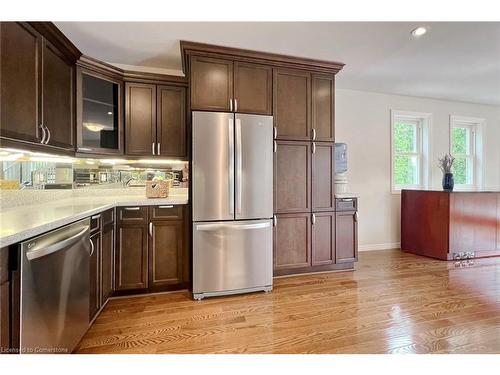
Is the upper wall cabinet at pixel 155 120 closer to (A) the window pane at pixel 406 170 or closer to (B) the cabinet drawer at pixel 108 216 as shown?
(B) the cabinet drawer at pixel 108 216

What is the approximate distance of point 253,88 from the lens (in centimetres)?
278

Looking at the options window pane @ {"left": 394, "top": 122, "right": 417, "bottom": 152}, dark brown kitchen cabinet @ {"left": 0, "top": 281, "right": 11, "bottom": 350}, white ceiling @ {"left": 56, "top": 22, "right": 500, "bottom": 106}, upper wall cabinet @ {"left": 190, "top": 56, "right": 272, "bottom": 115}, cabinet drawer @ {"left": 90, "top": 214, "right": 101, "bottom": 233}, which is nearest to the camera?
dark brown kitchen cabinet @ {"left": 0, "top": 281, "right": 11, "bottom": 350}

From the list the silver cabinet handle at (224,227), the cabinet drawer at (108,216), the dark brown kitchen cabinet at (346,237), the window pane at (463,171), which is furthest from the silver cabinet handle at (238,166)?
the window pane at (463,171)

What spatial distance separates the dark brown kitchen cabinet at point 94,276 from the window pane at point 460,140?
18.9 feet

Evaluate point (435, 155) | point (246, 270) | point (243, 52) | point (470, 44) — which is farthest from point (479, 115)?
point (246, 270)

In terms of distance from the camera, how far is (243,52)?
A: 2.69 meters

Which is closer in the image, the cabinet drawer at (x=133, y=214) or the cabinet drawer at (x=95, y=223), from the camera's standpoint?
the cabinet drawer at (x=95, y=223)

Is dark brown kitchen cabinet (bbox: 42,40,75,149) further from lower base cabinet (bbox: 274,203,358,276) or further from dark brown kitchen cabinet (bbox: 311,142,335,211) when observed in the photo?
dark brown kitchen cabinet (bbox: 311,142,335,211)

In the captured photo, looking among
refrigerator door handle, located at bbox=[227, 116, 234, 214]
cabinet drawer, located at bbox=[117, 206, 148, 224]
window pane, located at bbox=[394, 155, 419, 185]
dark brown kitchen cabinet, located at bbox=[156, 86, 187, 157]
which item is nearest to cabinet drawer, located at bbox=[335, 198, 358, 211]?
refrigerator door handle, located at bbox=[227, 116, 234, 214]

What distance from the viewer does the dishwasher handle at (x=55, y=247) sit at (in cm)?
120

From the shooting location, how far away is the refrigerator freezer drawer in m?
2.49

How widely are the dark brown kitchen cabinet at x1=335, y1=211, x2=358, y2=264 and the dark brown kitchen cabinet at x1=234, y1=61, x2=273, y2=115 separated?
1571mm

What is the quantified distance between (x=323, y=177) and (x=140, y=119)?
2201 millimetres

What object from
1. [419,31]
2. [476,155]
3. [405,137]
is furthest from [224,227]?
[476,155]
